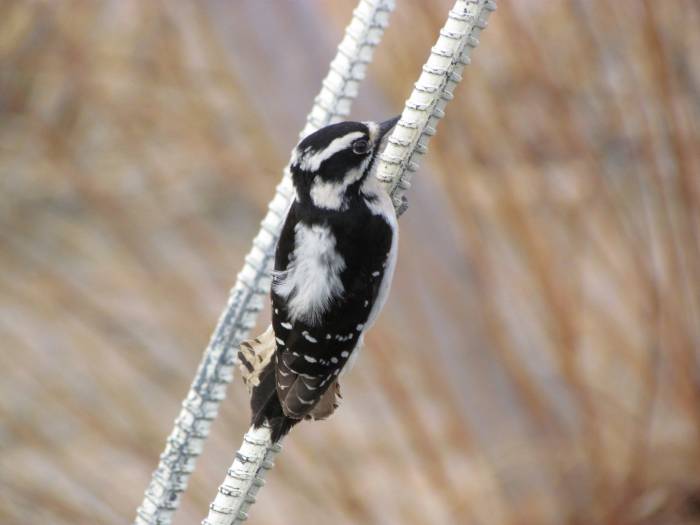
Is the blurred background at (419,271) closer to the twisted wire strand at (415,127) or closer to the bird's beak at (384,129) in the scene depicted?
the bird's beak at (384,129)

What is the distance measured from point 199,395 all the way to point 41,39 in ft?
5.41

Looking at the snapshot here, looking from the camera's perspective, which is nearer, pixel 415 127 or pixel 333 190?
pixel 415 127

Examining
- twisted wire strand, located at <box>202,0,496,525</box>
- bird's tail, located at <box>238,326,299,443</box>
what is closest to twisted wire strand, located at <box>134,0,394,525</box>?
bird's tail, located at <box>238,326,299,443</box>

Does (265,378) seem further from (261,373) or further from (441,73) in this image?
(441,73)

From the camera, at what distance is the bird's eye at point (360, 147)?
1.31 meters

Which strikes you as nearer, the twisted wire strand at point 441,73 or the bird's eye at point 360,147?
the twisted wire strand at point 441,73

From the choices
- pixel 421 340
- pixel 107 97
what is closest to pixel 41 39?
pixel 107 97

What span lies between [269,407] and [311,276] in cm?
19

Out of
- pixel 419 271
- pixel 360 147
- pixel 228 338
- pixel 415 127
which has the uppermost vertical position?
pixel 419 271

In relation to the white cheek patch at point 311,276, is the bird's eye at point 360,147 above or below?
above

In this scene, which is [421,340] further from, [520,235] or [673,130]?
[673,130]

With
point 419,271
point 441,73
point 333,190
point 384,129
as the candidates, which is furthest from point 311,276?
point 419,271

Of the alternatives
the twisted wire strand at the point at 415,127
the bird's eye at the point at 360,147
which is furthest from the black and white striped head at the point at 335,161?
the twisted wire strand at the point at 415,127

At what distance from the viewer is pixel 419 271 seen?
7.65 ft
